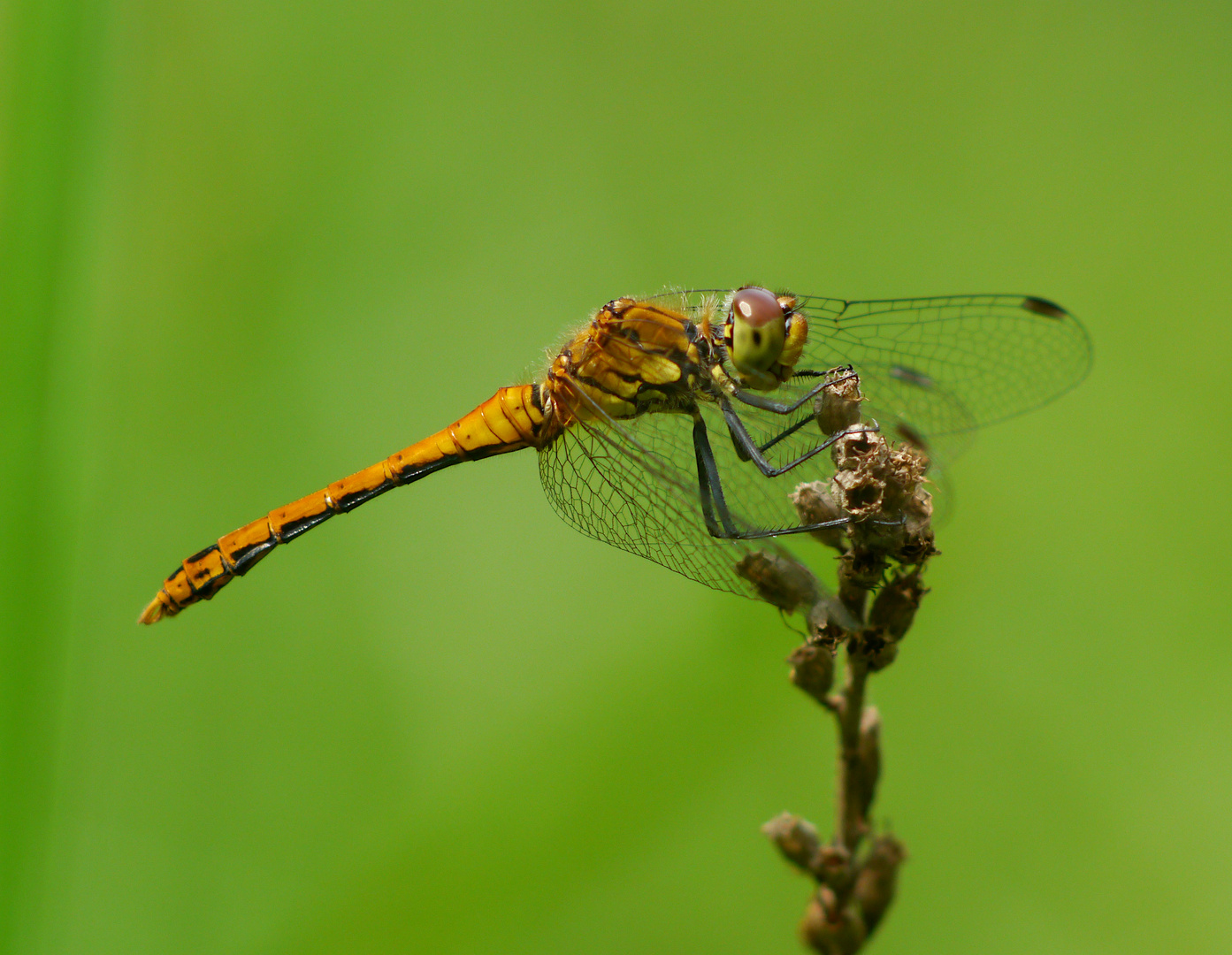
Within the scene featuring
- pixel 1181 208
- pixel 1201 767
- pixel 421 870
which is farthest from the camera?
pixel 1181 208

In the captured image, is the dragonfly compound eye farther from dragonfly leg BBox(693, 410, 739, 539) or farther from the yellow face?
dragonfly leg BBox(693, 410, 739, 539)

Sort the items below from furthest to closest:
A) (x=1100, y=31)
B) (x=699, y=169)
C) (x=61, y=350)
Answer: (x=1100, y=31) < (x=699, y=169) < (x=61, y=350)

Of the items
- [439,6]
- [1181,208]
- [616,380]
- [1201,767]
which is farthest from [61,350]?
[1181,208]

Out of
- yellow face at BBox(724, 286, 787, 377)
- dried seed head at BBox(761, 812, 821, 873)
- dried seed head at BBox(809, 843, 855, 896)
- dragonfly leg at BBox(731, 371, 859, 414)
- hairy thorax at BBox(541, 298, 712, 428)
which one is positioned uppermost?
hairy thorax at BBox(541, 298, 712, 428)

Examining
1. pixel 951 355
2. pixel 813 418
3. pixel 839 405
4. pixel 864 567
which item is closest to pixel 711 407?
pixel 813 418

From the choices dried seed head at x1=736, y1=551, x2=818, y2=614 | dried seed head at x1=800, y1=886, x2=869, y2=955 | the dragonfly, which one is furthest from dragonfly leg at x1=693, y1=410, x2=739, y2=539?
dried seed head at x1=800, y1=886, x2=869, y2=955

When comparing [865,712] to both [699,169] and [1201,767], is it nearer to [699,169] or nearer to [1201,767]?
[1201,767]
